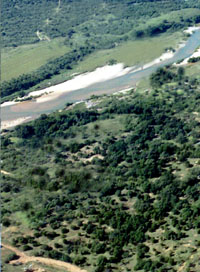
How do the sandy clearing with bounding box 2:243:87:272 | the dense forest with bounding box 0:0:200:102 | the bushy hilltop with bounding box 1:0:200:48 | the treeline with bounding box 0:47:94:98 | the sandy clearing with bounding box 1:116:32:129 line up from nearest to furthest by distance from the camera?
the sandy clearing with bounding box 2:243:87:272
the sandy clearing with bounding box 1:116:32:129
the treeline with bounding box 0:47:94:98
the dense forest with bounding box 0:0:200:102
the bushy hilltop with bounding box 1:0:200:48

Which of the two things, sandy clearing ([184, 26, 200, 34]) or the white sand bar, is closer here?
the white sand bar

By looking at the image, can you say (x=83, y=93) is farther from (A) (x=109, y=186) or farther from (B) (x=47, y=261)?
(B) (x=47, y=261)

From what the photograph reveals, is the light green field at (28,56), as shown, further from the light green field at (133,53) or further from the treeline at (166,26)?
the treeline at (166,26)

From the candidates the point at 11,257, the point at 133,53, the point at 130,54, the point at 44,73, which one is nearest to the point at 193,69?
the point at 133,53

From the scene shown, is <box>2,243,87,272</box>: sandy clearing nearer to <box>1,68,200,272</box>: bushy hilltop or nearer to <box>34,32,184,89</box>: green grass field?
<box>1,68,200,272</box>: bushy hilltop

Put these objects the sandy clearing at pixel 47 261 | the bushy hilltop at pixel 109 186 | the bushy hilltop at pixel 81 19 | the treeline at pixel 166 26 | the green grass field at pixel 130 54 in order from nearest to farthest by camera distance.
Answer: the sandy clearing at pixel 47 261 < the bushy hilltop at pixel 109 186 < the green grass field at pixel 130 54 < the treeline at pixel 166 26 < the bushy hilltop at pixel 81 19

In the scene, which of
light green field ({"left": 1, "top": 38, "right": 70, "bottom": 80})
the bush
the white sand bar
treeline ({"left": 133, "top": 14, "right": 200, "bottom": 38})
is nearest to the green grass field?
the white sand bar

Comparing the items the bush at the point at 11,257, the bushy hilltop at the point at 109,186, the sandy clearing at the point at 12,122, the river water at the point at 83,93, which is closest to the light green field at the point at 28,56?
the river water at the point at 83,93

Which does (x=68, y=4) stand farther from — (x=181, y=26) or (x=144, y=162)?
(x=144, y=162)
